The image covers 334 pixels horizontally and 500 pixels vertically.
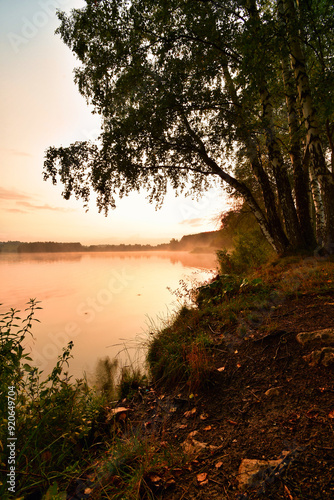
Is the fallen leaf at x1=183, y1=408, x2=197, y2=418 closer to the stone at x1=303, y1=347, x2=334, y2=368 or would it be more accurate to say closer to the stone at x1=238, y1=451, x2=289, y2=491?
the stone at x1=238, y1=451, x2=289, y2=491

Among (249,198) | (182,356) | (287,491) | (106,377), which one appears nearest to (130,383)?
(106,377)

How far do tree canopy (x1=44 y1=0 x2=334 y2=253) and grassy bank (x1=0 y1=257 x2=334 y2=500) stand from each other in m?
4.94

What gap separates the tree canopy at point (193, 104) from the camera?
8102 millimetres

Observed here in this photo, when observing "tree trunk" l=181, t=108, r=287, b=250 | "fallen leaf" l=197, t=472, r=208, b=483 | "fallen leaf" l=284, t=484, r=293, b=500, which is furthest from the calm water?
"tree trunk" l=181, t=108, r=287, b=250

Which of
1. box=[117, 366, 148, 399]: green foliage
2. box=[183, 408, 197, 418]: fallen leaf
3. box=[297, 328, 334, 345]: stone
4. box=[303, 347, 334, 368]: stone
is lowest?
box=[117, 366, 148, 399]: green foliage

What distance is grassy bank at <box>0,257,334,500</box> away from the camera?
2.05 meters

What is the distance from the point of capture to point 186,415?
317 cm

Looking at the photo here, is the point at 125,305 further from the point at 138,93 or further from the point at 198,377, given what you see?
the point at 138,93

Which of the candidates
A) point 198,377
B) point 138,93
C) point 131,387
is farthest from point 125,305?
point 138,93

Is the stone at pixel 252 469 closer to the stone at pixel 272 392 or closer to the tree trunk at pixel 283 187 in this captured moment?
the stone at pixel 272 392

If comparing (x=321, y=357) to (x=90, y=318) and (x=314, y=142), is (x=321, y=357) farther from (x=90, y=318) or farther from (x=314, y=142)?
(x=90, y=318)

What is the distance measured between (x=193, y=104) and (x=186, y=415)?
9451 mm

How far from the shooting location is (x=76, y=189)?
33.6 feet

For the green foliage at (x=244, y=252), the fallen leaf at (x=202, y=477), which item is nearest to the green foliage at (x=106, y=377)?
the fallen leaf at (x=202, y=477)
